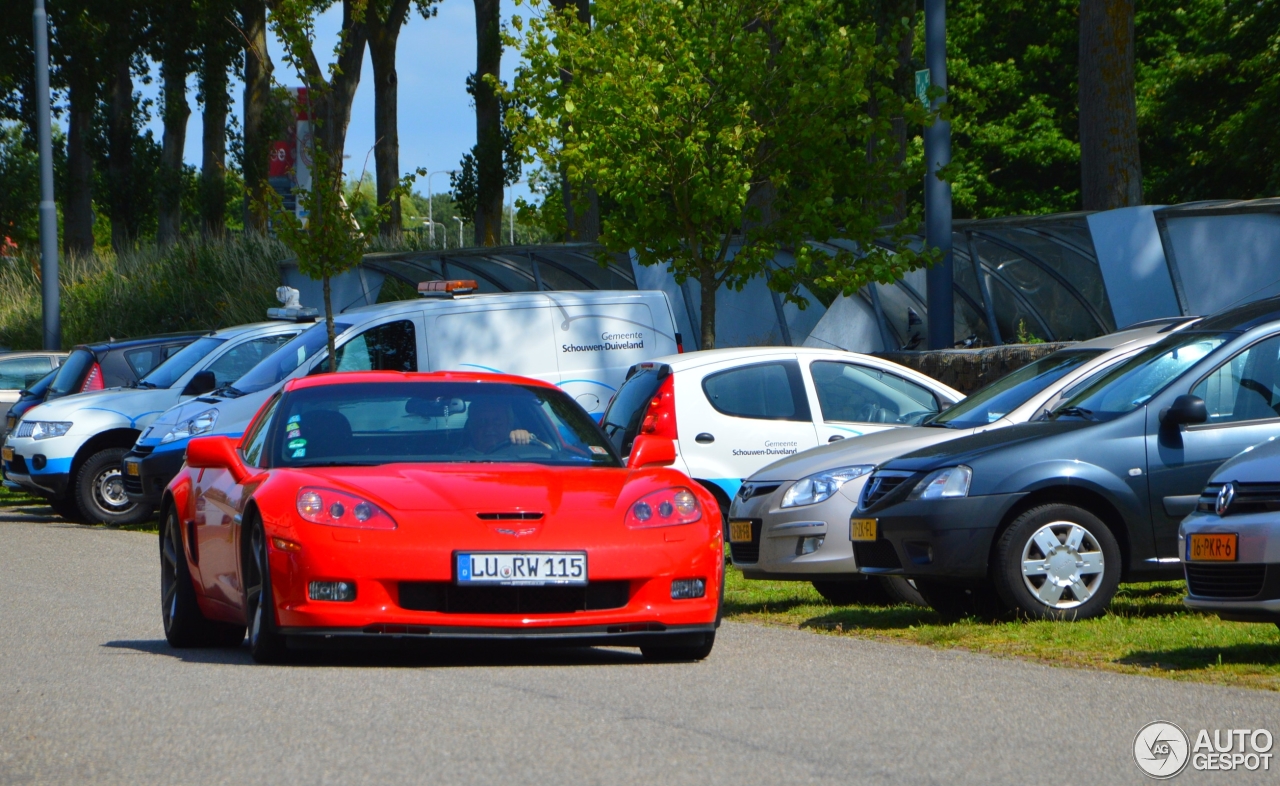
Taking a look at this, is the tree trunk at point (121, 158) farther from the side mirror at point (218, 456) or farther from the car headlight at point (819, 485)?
the side mirror at point (218, 456)

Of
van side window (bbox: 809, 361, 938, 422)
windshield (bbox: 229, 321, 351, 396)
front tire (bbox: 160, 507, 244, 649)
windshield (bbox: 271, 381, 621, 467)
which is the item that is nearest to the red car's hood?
windshield (bbox: 271, 381, 621, 467)

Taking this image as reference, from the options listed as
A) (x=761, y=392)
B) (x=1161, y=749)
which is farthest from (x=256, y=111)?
(x=1161, y=749)

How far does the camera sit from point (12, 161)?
2279 inches

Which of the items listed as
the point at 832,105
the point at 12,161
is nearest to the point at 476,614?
the point at 832,105

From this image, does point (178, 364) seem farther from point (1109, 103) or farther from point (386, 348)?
point (1109, 103)

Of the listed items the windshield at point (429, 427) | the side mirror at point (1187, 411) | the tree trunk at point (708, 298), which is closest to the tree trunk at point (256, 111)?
the tree trunk at point (708, 298)

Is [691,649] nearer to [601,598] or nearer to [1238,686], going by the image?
[601,598]

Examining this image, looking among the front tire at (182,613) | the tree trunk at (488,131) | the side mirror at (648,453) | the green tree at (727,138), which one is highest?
the tree trunk at (488,131)

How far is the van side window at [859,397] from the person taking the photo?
42.3 ft

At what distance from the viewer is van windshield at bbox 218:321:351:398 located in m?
16.8

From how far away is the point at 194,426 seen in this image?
16.3 m

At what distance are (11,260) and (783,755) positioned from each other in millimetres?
38655

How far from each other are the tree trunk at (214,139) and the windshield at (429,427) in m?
28.7

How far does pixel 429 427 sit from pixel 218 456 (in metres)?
0.97
